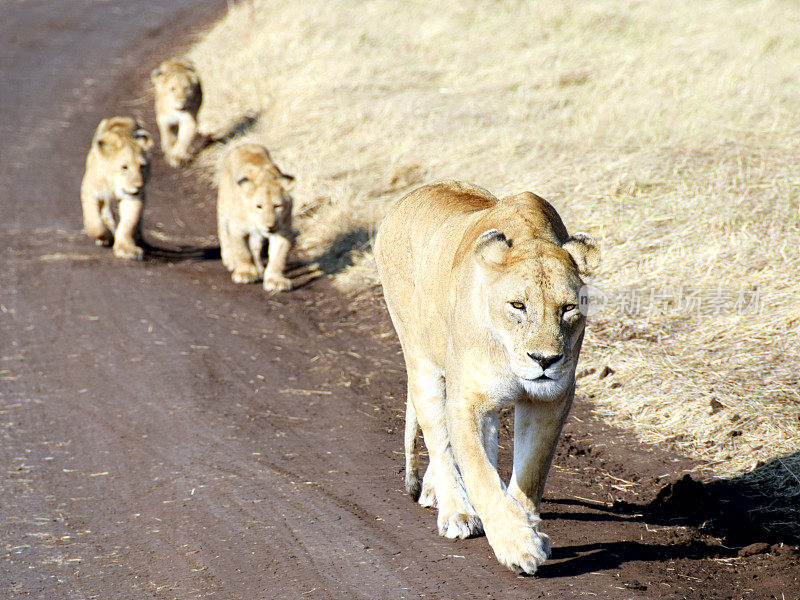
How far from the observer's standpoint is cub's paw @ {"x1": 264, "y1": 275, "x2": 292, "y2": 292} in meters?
10.5

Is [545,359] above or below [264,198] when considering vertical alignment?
above

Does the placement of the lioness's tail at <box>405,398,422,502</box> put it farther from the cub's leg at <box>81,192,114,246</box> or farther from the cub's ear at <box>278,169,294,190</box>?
the cub's leg at <box>81,192,114,246</box>

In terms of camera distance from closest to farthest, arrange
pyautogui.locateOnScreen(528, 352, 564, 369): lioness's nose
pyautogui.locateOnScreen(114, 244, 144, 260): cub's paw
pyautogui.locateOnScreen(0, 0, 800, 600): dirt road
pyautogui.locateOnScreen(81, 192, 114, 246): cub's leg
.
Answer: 1. pyautogui.locateOnScreen(528, 352, 564, 369): lioness's nose
2. pyautogui.locateOnScreen(0, 0, 800, 600): dirt road
3. pyautogui.locateOnScreen(114, 244, 144, 260): cub's paw
4. pyautogui.locateOnScreen(81, 192, 114, 246): cub's leg

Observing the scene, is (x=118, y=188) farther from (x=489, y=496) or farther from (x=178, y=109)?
(x=489, y=496)

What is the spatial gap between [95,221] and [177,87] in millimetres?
4046

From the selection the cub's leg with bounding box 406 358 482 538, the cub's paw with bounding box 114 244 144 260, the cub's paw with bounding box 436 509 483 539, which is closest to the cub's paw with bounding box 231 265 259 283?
the cub's paw with bounding box 114 244 144 260

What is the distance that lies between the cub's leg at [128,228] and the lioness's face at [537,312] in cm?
781

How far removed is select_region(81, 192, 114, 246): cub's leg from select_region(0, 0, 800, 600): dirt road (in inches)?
8.2

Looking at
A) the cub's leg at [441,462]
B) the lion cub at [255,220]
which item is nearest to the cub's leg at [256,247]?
the lion cub at [255,220]

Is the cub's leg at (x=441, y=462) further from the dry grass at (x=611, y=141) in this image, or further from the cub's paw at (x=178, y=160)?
the cub's paw at (x=178, y=160)

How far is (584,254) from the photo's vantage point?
437cm

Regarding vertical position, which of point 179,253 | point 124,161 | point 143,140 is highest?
point 143,140

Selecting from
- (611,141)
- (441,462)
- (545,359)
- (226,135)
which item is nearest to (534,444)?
(545,359)

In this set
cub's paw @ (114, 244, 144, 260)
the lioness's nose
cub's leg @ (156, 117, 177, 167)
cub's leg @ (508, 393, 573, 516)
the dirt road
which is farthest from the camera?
cub's leg @ (156, 117, 177, 167)
